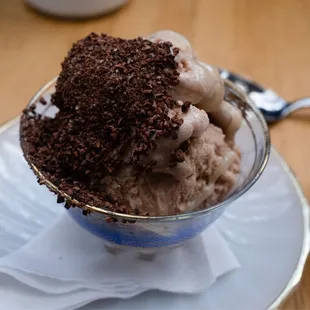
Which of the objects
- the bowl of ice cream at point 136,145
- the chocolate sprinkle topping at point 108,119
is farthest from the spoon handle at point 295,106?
the chocolate sprinkle topping at point 108,119

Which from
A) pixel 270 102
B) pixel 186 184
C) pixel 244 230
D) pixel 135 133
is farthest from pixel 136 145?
pixel 270 102

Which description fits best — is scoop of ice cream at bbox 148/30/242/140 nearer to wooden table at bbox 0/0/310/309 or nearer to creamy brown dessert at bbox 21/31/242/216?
creamy brown dessert at bbox 21/31/242/216

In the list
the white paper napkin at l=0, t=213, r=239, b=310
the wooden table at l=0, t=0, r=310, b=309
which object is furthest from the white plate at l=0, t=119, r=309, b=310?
the wooden table at l=0, t=0, r=310, b=309

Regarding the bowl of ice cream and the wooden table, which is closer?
the bowl of ice cream

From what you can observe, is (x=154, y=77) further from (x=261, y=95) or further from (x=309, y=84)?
(x=309, y=84)

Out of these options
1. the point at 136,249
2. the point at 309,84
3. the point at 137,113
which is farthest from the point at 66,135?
the point at 309,84

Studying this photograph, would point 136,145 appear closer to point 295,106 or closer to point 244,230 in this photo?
point 244,230

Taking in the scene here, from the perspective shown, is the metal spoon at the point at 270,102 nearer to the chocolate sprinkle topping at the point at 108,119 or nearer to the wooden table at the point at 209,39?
the wooden table at the point at 209,39
